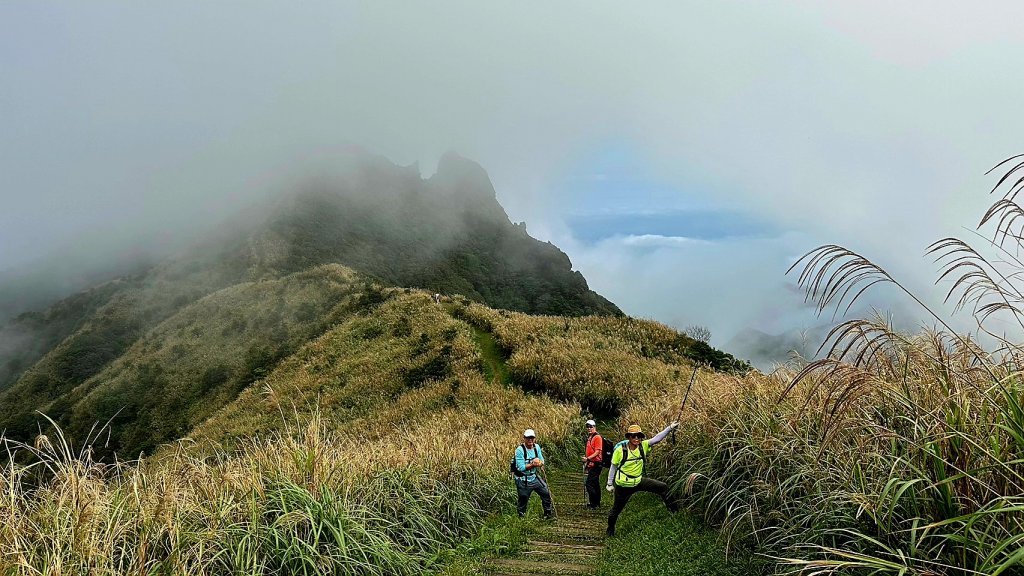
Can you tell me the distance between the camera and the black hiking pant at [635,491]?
7520 mm

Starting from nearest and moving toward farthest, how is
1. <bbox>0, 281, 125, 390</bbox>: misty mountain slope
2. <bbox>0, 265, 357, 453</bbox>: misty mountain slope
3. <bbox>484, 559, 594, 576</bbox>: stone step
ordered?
<bbox>484, 559, 594, 576</bbox>: stone step → <bbox>0, 265, 357, 453</bbox>: misty mountain slope → <bbox>0, 281, 125, 390</bbox>: misty mountain slope

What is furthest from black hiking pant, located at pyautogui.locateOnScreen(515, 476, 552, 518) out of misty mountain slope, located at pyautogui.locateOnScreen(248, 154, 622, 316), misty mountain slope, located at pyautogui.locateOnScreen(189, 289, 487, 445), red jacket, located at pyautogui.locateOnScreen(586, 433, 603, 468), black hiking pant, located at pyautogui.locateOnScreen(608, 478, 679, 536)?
misty mountain slope, located at pyautogui.locateOnScreen(248, 154, 622, 316)

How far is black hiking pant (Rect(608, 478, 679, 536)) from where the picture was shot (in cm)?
752

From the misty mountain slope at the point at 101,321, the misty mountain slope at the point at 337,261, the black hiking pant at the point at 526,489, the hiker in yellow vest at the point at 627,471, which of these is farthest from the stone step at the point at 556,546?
the misty mountain slope at the point at 101,321

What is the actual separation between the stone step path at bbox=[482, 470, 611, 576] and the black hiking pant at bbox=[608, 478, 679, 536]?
0.33 meters

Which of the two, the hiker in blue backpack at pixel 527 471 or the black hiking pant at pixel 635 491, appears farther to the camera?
the hiker in blue backpack at pixel 527 471

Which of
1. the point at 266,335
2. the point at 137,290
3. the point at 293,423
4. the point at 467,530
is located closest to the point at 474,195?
the point at 137,290

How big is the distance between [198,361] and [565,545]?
37.6 m

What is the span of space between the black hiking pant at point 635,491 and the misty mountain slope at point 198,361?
28.8 metres

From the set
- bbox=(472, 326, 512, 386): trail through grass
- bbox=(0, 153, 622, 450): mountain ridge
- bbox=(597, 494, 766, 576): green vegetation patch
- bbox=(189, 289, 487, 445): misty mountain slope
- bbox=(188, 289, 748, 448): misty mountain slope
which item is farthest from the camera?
bbox=(0, 153, 622, 450): mountain ridge

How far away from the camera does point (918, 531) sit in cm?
360

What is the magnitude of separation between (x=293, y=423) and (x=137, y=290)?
61604 millimetres

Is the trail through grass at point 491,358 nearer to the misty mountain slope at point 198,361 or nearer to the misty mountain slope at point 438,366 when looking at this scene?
the misty mountain slope at point 438,366

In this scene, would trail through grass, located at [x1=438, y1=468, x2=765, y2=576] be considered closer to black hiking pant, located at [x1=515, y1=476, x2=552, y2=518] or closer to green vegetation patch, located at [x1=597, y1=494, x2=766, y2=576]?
green vegetation patch, located at [x1=597, y1=494, x2=766, y2=576]
